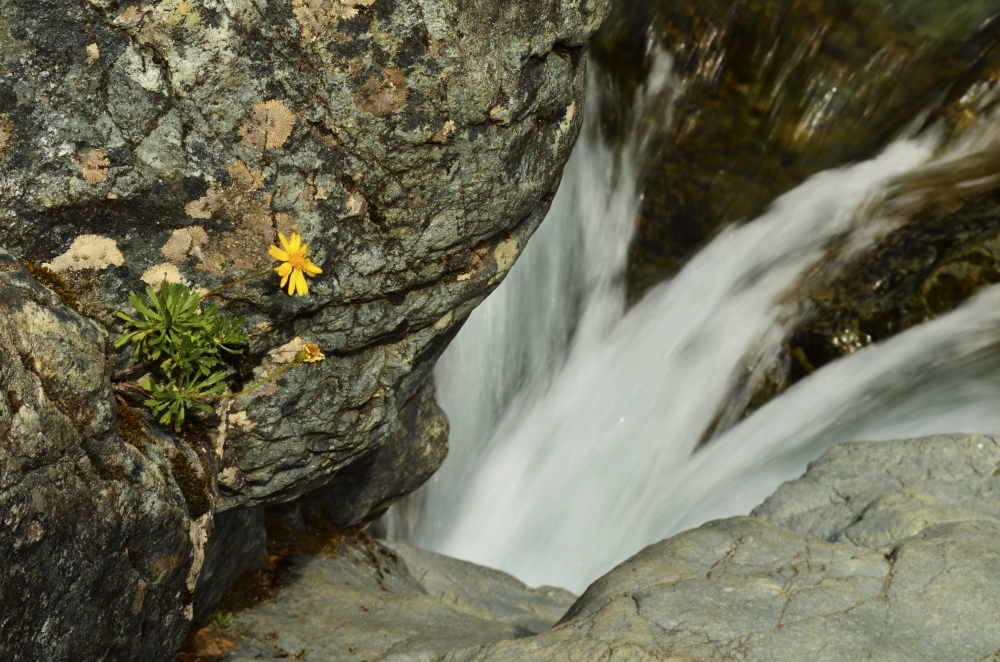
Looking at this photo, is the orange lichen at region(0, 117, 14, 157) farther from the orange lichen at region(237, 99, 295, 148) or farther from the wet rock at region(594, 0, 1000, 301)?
the wet rock at region(594, 0, 1000, 301)

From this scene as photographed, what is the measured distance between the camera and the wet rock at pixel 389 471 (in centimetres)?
610

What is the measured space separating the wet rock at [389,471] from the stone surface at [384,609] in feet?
0.81

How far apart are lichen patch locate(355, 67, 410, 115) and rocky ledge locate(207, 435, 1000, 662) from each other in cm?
239

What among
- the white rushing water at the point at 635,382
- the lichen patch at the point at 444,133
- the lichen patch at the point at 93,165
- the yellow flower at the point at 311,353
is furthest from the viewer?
the white rushing water at the point at 635,382

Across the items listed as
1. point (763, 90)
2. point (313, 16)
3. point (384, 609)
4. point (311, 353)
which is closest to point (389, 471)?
point (384, 609)

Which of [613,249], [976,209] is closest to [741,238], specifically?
[613,249]

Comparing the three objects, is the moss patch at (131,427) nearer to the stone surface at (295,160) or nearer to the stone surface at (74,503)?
the stone surface at (74,503)

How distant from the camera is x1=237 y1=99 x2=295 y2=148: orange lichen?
3621mm

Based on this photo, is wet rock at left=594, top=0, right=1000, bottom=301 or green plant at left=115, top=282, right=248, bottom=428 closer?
green plant at left=115, top=282, right=248, bottom=428

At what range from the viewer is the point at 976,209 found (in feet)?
25.0

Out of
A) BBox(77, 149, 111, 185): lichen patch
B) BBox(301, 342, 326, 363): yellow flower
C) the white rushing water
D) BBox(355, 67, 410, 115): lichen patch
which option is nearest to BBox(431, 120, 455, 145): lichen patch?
BBox(355, 67, 410, 115): lichen patch

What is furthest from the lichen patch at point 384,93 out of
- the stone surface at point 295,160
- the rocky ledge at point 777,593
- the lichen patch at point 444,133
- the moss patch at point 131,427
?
the rocky ledge at point 777,593

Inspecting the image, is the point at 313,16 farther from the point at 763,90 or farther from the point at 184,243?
the point at 763,90

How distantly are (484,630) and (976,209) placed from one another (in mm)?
5364
